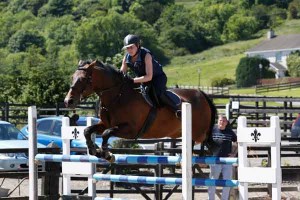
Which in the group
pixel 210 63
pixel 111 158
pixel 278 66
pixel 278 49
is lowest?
pixel 111 158

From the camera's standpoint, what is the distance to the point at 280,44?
137625 mm

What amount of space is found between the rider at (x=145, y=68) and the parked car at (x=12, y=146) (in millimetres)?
5538

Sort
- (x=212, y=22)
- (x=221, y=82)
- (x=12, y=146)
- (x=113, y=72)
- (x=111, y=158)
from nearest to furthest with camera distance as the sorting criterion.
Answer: (x=111, y=158) < (x=113, y=72) < (x=12, y=146) < (x=221, y=82) < (x=212, y=22)

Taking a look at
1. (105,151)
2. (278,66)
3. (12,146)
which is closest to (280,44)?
(278,66)

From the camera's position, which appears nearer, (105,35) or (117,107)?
(117,107)

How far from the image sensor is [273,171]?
995 centimetres

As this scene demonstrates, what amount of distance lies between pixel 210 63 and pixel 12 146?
411ft

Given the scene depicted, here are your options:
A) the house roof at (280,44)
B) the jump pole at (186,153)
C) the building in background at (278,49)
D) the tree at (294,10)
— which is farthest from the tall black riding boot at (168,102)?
the tree at (294,10)

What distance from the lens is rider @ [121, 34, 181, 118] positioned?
12.0m

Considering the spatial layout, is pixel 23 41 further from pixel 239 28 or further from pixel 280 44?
pixel 280 44

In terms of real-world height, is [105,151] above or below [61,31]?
below

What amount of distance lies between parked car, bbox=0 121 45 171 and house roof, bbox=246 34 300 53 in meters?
115

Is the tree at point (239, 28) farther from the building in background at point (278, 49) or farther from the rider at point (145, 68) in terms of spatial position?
the rider at point (145, 68)

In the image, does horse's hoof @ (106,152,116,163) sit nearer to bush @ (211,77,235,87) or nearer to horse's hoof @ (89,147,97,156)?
horse's hoof @ (89,147,97,156)
